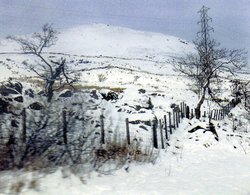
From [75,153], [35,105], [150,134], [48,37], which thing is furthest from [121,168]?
[48,37]

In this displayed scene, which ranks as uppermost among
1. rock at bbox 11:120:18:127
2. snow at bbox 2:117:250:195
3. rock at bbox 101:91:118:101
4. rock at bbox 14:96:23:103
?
rock at bbox 14:96:23:103

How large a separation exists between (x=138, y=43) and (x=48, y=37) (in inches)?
6122

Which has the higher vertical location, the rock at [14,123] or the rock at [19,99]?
the rock at [19,99]

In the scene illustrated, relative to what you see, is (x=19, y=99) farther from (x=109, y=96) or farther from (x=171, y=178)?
(x=109, y=96)

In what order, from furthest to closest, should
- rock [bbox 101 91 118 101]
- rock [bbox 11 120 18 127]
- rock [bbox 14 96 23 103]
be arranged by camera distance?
rock [bbox 101 91 118 101]
rock [bbox 14 96 23 103]
rock [bbox 11 120 18 127]

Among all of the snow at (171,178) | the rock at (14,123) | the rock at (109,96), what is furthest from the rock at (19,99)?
the rock at (109,96)

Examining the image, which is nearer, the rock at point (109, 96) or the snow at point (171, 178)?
the snow at point (171, 178)

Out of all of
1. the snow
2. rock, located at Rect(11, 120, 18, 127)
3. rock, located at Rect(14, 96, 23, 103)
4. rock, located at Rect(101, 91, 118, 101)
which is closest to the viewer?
the snow

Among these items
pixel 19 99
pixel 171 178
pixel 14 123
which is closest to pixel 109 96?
pixel 19 99

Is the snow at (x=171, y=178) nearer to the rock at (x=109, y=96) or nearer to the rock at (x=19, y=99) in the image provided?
the rock at (x=19, y=99)

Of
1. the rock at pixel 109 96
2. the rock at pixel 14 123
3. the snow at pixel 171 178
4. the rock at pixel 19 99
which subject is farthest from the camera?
the rock at pixel 109 96

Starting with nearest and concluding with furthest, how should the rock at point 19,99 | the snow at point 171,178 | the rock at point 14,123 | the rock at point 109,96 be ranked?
the snow at point 171,178 → the rock at point 14,123 → the rock at point 19,99 → the rock at point 109,96

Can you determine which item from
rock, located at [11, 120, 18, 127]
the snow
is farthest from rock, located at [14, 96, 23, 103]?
the snow

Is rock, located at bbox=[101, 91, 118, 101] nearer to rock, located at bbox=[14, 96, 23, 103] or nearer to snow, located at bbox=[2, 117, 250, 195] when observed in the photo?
snow, located at bbox=[2, 117, 250, 195]
